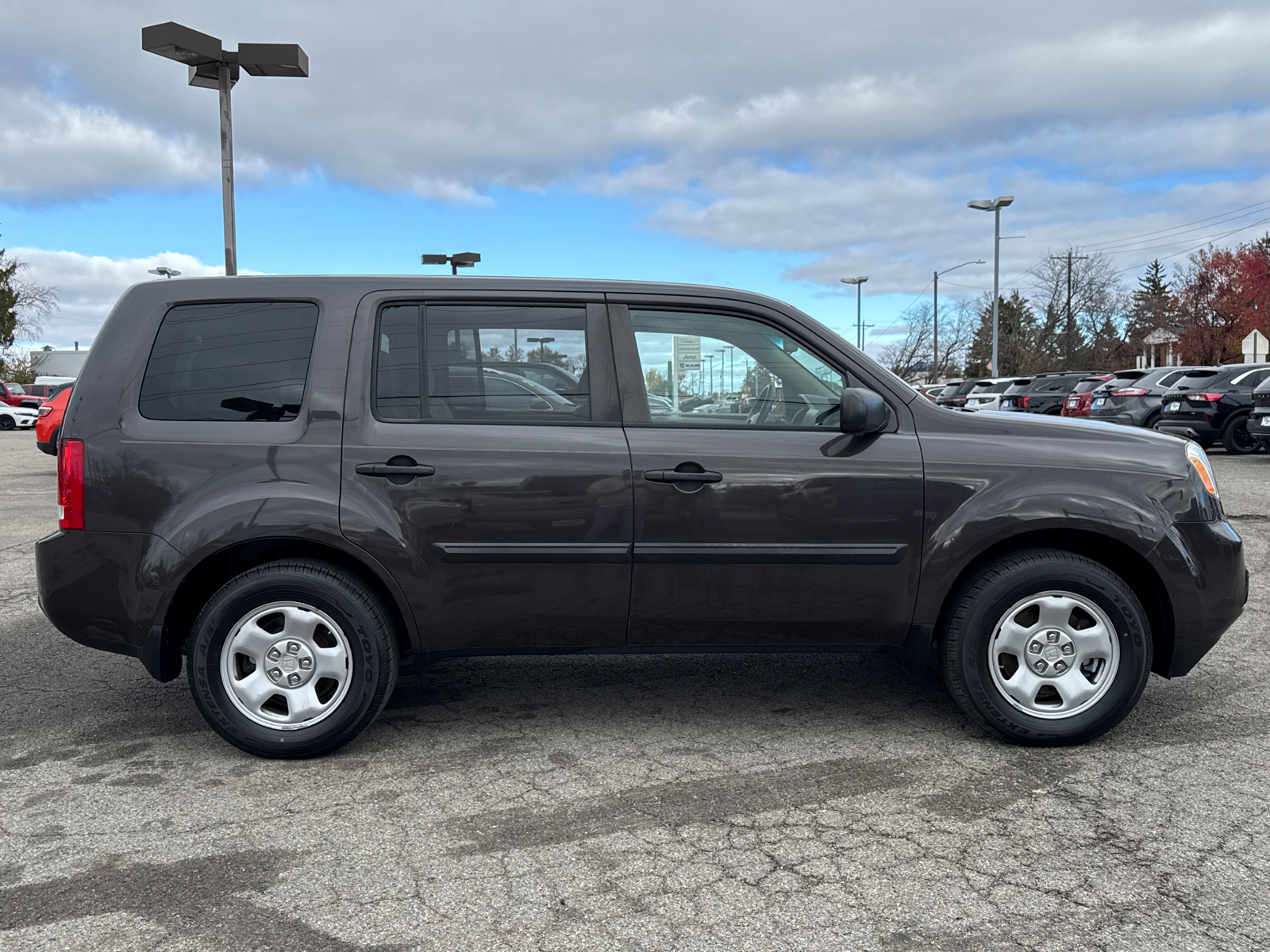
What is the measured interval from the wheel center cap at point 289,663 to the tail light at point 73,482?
847 millimetres

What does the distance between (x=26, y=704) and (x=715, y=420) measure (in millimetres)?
3271

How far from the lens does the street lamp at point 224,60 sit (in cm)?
1282

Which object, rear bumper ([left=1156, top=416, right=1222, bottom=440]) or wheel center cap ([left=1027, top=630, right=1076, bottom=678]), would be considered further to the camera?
rear bumper ([left=1156, top=416, right=1222, bottom=440])

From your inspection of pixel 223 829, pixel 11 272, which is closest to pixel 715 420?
pixel 223 829

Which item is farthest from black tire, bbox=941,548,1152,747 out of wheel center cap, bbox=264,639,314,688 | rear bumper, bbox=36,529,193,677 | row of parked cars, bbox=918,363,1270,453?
row of parked cars, bbox=918,363,1270,453

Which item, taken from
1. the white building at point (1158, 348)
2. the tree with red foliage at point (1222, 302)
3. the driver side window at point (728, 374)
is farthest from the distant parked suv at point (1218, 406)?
the white building at point (1158, 348)

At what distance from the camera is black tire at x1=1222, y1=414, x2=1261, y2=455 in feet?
59.2

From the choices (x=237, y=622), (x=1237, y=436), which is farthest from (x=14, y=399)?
(x=237, y=622)

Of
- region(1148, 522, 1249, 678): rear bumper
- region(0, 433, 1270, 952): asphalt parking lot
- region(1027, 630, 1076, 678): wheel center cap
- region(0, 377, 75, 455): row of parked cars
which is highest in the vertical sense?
region(0, 377, 75, 455): row of parked cars

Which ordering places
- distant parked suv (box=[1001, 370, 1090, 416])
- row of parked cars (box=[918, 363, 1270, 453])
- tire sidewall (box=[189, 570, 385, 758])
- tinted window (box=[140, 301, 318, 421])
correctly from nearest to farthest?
tire sidewall (box=[189, 570, 385, 758]) → tinted window (box=[140, 301, 318, 421]) → row of parked cars (box=[918, 363, 1270, 453]) → distant parked suv (box=[1001, 370, 1090, 416])

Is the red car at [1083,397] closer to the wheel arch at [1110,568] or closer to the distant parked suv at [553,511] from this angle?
the wheel arch at [1110,568]

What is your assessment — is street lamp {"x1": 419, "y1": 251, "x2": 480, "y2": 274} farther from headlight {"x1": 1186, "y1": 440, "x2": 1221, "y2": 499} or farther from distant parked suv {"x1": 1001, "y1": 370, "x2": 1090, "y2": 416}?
headlight {"x1": 1186, "y1": 440, "x2": 1221, "y2": 499}

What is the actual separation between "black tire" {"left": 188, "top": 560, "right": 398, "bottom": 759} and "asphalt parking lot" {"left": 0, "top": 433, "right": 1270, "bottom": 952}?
0.36 feet

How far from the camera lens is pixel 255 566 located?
161 inches
